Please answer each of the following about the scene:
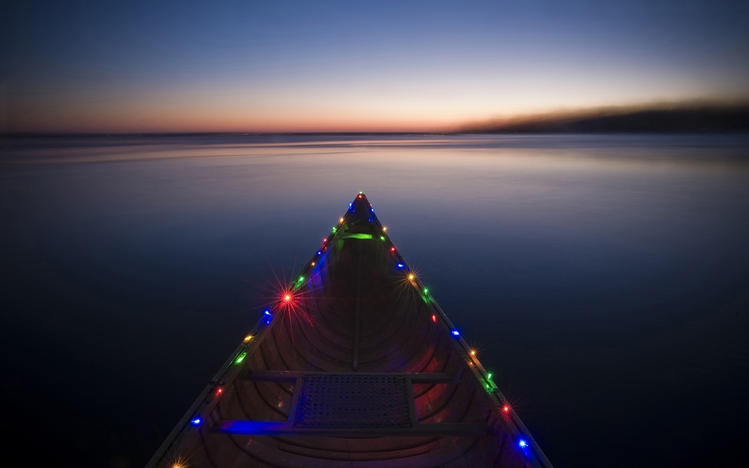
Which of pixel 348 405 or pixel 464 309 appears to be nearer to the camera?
pixel 348 405

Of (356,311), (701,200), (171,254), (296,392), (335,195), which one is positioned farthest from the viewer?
(335,195)

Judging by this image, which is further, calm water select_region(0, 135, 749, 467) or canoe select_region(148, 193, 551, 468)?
calm water select_region(0, 135, 749, 467)

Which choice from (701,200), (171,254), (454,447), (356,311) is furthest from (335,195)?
(454,447)

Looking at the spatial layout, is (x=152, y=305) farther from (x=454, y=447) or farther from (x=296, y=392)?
(x=454, y=447)

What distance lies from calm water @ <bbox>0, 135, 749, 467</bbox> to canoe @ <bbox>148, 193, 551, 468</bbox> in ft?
7.00

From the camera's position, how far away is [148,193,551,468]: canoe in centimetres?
365

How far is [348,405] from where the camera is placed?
4309 mm

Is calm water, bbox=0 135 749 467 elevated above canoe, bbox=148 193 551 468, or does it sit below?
below

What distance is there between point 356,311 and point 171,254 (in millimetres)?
8856

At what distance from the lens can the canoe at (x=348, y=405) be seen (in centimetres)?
365

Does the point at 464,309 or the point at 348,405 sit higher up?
the point at 348,405

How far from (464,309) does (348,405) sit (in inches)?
246

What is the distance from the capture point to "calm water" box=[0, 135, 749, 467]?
602cm

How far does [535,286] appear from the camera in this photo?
11.2m
